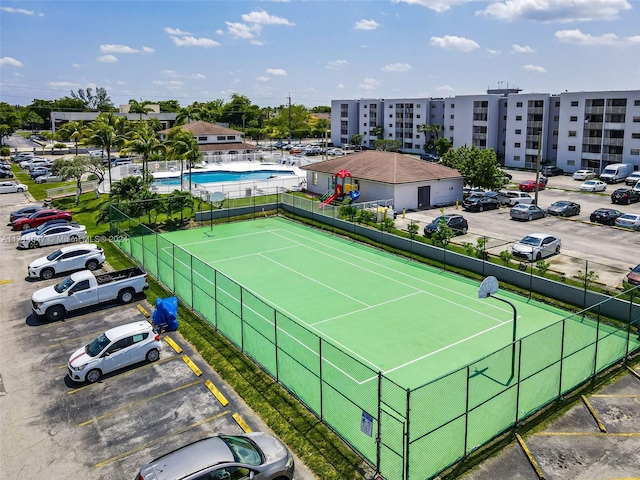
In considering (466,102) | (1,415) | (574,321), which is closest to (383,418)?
(574,321)

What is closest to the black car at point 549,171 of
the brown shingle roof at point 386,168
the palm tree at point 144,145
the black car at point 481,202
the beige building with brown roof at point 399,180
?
the brown shingle roof at point 386,168

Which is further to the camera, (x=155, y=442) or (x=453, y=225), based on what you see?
(x=453, y=225)

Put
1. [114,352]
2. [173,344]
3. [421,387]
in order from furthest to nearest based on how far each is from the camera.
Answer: [173,344]
[114,352]
[421,387]

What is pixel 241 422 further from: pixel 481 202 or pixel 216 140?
pixel 216 140

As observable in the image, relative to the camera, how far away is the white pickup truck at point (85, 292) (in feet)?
76.7

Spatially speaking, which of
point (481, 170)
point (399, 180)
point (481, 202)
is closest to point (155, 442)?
point (399, 180)

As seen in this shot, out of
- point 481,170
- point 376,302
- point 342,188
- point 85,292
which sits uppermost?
point 481,170

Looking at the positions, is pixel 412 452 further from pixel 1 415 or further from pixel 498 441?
pixel 1 415

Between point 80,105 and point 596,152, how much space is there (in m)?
139

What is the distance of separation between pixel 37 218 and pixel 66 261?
13512mm

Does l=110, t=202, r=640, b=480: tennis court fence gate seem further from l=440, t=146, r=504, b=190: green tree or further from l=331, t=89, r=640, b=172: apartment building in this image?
l=331, t=89, r=640, b=172: apartment building

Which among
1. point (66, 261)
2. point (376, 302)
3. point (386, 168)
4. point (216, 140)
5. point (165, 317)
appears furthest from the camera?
point (216, 140)

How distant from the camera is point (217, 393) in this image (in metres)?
17.4

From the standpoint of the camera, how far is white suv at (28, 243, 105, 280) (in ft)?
94.2
